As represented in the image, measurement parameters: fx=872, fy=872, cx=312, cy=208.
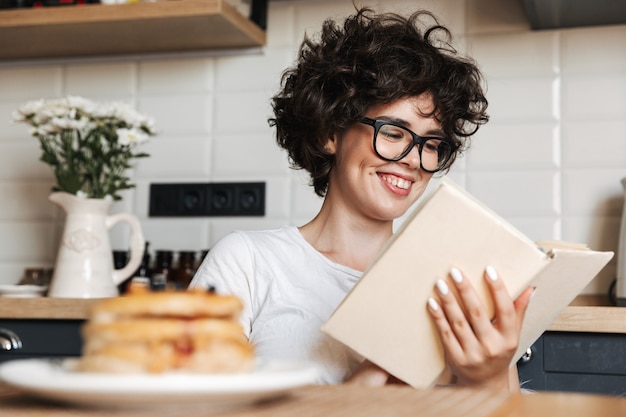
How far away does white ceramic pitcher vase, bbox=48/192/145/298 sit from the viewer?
78.8 inches

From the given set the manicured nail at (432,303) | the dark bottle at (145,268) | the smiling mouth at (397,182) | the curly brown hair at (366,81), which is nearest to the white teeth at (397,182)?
the smiling mouth at (397,182)

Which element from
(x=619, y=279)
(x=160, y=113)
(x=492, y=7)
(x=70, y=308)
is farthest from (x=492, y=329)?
(x=160, y=113)

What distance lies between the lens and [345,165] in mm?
1493

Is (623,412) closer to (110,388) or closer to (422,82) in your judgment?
(110,388)

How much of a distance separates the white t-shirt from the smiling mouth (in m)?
0.16

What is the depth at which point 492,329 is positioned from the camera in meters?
0.99

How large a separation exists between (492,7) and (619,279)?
2.58 feet

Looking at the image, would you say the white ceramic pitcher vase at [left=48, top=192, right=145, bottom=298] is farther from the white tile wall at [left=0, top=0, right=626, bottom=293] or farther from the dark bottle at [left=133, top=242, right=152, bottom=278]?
the white tile wall at [left=0, top=0, right=626, bottom=293]

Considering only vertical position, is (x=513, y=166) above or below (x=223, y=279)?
above

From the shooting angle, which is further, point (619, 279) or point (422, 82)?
point (619, 279)

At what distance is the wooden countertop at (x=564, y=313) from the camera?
5.31 ft

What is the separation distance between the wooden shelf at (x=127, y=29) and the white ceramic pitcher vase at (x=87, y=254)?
471mm

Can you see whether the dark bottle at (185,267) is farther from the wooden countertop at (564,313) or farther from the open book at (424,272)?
the open book at (424,272)

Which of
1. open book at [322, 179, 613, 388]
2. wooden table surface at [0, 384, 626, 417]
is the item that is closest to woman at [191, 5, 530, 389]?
open book at [322, 179, 613, 388]
